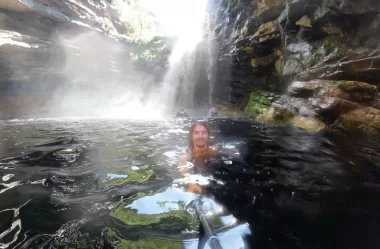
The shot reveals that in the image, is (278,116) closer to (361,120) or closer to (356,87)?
(356,87)

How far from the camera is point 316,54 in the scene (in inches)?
449

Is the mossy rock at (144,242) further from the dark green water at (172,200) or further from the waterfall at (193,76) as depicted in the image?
the waterfall at (193,76)

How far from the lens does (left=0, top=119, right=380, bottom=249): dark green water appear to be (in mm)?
2342

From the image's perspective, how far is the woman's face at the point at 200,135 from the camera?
4652mm

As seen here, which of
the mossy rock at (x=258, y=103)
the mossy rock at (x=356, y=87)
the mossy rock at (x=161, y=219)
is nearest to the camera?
the mossy rock at (x=161, y=219)

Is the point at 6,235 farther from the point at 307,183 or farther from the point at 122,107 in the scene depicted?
the point at 122,107

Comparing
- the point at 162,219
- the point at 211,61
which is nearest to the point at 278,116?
the point at 211,61

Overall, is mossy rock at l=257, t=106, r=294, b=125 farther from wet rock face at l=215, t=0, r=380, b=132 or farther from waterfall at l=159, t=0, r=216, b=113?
waterfall at l=159, t=0, r=216, b=113

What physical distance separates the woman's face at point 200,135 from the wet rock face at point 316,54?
7044mm

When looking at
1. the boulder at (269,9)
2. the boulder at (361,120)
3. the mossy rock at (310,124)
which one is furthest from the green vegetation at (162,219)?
the boulder at (269,9)

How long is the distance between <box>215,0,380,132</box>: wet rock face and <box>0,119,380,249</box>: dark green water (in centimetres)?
461

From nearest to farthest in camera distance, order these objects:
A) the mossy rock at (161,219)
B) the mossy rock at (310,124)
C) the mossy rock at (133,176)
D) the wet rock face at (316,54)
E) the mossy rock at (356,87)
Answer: the mossy rock at (161,219) → the mossy rock at (133,176) → the mossy rock at (356,87) → the wet rock face at (316,54) → the mossy rock at (310,124)

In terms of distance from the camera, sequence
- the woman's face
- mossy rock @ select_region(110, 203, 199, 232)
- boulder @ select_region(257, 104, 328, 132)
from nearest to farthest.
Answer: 1. mossy rock @ select_region(110, 203, 199, 232)
2. the woman's face
3. boulder @ select_region(257, 104, 328, 132)

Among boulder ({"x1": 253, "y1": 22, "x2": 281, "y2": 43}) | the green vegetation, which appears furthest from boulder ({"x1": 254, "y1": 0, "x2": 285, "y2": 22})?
the green vegetation
